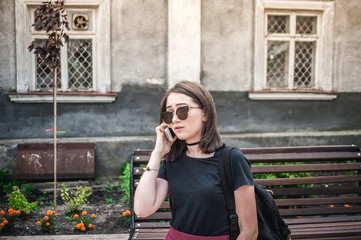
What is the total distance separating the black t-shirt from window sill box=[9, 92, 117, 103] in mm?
4504

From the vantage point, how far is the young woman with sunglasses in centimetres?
189

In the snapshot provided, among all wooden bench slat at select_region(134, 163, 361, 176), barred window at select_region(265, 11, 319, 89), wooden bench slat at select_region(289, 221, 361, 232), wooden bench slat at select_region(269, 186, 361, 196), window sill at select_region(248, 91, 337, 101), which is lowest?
wooden bench slat at select_region(289, 221, 361, 232)

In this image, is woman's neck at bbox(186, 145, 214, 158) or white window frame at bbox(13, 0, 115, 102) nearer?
woman's neck at bbox(186, 145, 214, 158)

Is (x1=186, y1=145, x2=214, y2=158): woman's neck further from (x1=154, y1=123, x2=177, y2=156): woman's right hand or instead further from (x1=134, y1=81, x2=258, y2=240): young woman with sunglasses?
(x1=154, y1=123, x2=177, y2=156): woman's right hand

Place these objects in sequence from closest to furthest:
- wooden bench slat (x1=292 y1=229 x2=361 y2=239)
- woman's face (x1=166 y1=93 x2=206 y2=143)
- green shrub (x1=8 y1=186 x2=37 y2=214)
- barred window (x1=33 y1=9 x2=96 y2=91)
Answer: woman's face (x1=166 y1=93 x2=206 y2=143)
wooden bench slat (x1=292 y1=229 x2=361 y2=239)
green shrub (x1=8 y1=186 x2=37 y2=214)
barred window (x1=33 y1=9 x2=96 y2=91)

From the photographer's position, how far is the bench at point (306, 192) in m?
3.01

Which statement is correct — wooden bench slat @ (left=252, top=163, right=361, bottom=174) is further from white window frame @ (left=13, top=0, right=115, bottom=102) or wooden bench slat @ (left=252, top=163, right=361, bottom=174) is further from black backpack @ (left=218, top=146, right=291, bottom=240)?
white window frame @ (left=13, top=0, right=115, bottom=102)

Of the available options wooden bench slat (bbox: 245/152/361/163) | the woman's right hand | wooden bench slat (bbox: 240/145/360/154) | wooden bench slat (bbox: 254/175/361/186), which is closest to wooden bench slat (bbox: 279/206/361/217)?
wooden bench slat (bbox: 254/175/361/186)

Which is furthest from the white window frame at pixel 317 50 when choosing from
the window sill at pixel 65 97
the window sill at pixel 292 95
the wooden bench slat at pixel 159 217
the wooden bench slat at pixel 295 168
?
the wooden bench slat at pixel 159 217

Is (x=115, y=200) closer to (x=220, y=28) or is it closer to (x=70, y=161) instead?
(x=70, y=161)

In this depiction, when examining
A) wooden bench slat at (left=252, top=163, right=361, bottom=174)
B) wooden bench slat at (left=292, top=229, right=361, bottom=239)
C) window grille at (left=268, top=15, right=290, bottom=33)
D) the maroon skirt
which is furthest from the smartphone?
window grille at (left=268, top=15, right=290, bottom=33)

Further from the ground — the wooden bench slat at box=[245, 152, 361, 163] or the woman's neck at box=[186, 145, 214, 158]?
the woman's neck at box=[186, 145, 214, 158]

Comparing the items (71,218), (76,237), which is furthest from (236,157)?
(71,218)

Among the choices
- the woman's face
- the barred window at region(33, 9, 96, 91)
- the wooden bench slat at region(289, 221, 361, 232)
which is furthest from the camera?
the barred window at region(33, 9, 96, 91)
